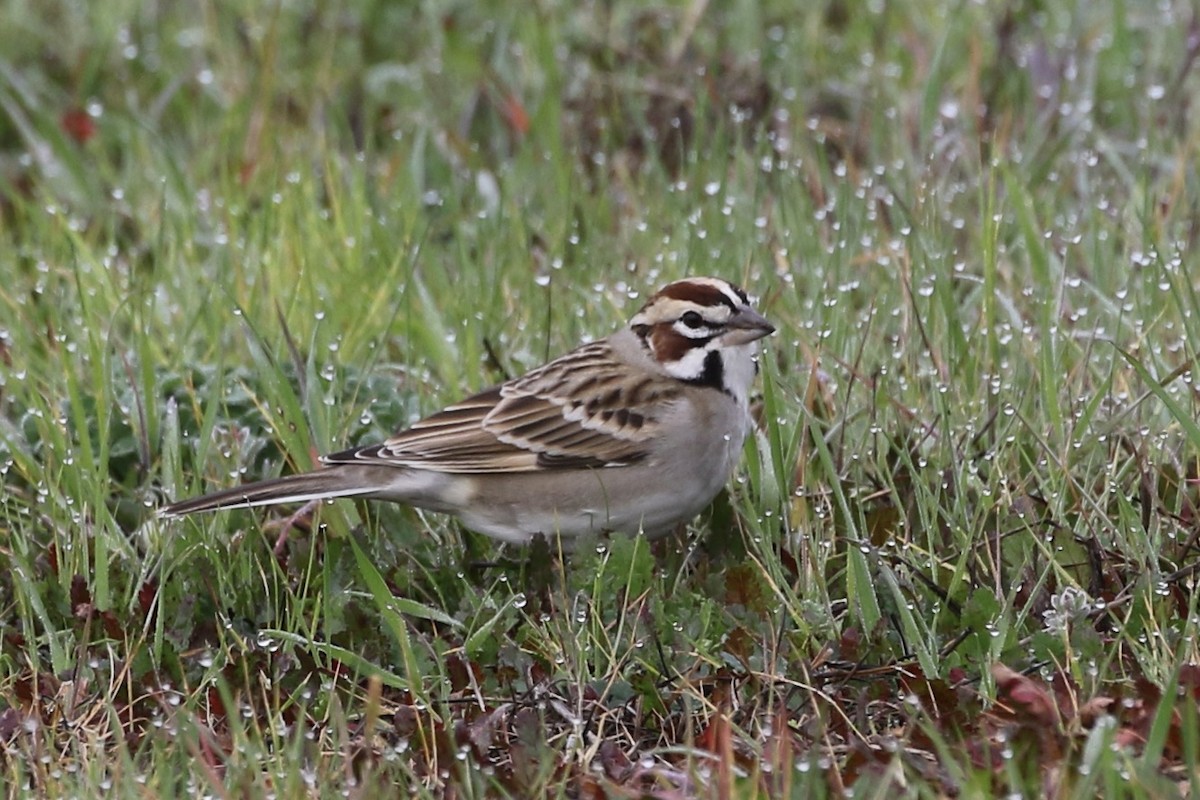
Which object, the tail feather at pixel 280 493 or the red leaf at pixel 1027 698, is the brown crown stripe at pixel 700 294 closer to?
the tail feather at pixel 280 493

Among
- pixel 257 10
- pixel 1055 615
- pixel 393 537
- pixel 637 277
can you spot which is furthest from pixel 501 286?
pixel 257 10

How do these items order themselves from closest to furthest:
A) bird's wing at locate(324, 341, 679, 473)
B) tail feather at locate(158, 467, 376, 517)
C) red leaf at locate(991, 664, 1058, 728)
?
1. red leaf at locate(991, 664, 1058, 728)
2. tail feather at locate(158, 467, 376, 517)
3. bird's wing at locate(324, 341, 679, 473)

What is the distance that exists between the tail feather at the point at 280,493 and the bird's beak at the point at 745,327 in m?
1.08

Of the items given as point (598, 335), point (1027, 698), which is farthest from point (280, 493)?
point (1027, 698)

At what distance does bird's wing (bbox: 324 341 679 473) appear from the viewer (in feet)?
17.9

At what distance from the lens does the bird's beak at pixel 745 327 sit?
5.38 meters

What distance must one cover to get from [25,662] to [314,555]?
0.81m

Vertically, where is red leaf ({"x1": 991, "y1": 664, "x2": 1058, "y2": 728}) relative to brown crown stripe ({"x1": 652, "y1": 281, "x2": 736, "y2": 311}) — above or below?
below

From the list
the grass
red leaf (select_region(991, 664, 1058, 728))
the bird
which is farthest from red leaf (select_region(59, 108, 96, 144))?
red leaf (select_region(991, 664, 1058, 728))

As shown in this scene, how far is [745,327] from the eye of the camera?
5430 millimetres

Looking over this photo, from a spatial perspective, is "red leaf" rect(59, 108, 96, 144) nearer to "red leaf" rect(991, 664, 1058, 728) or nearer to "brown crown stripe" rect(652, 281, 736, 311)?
"brown crown stripe" rect(652, 281, 736, 311)

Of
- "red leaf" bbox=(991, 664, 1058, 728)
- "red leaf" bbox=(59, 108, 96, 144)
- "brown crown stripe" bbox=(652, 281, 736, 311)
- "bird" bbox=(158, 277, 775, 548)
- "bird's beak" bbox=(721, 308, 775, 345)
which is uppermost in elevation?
"red leaf" bbox=(59, 108, 96, 144)

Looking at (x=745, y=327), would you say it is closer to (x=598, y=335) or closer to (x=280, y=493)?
(x=598, y=335)

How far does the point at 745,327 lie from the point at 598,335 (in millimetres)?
1031
